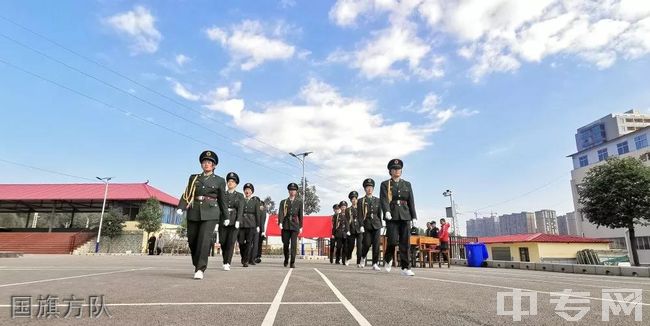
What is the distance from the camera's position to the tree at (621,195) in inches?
984

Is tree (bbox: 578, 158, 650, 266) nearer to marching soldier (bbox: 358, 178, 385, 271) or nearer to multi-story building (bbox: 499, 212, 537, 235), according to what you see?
marching soldier (bbox: 358, 178, 385, 271)

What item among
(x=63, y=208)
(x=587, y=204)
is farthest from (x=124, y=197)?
(x=587, y=204)

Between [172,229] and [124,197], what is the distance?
676 cm

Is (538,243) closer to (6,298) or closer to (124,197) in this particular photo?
(6,298)

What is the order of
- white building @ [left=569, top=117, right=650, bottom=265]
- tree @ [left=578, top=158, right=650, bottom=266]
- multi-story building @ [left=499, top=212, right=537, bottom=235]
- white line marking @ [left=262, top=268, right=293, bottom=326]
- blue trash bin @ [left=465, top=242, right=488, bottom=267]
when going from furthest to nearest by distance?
multi-story building @ [left=499, top=212, right=537, bottom=235]
white building @ [left=569, top=117, right=650, bottom=265]
tree @ [left=578, top=158, right=650, bottom=266]
blue trash bin @ [left=465, top=242, right=488, bottom=267]
white line marking @ [left=262, top=268, right=293, bottom=326]

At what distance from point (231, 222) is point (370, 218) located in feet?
12.6

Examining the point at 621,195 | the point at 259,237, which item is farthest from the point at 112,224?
the point at 621,195

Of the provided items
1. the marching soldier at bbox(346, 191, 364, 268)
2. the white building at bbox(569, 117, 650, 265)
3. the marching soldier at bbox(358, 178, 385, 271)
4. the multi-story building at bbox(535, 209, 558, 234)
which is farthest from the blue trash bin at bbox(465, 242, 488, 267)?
the multi-story building at bbox(535, 209, 558, 234)

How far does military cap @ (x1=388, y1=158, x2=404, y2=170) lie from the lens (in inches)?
339

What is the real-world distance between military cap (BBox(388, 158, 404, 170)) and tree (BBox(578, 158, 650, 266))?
2413 cm

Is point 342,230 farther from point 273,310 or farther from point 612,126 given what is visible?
point 612,126

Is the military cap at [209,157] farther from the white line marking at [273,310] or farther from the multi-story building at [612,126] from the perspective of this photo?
the multi-story building at [612,126]

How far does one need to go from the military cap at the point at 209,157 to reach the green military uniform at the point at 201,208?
0.29m

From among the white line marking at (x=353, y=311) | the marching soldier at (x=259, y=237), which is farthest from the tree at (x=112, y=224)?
the white line marking at (x=353, y=311)
